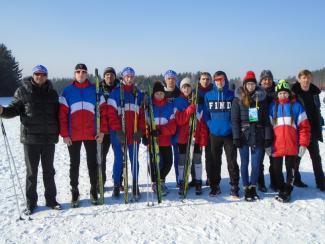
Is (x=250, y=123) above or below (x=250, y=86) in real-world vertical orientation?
below

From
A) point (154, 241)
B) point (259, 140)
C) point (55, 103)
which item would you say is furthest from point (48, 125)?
point (259, 140)

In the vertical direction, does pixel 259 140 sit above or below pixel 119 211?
above

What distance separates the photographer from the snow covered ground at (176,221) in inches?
168

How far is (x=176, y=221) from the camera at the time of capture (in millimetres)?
4781

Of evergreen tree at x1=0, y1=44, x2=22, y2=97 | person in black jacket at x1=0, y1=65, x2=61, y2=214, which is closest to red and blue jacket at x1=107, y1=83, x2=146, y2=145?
person in black jacket at x1=0, y1=65, x2=61, y2=214

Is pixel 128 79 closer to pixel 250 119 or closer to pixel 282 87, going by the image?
pixel 250 119

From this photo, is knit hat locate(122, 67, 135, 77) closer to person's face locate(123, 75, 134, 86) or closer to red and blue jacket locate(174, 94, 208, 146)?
person's face locate(123, 75, 134, 86)

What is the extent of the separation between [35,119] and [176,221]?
2676 mm

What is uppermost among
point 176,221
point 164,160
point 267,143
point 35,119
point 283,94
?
point 283,94

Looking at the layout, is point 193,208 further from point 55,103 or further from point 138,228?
point 55,103

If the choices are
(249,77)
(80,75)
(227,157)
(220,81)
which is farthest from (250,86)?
(80,75)

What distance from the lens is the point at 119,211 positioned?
520cm

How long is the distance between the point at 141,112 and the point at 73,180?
1653mm

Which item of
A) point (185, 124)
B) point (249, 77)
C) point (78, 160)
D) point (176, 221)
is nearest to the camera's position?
point (176, 221)
